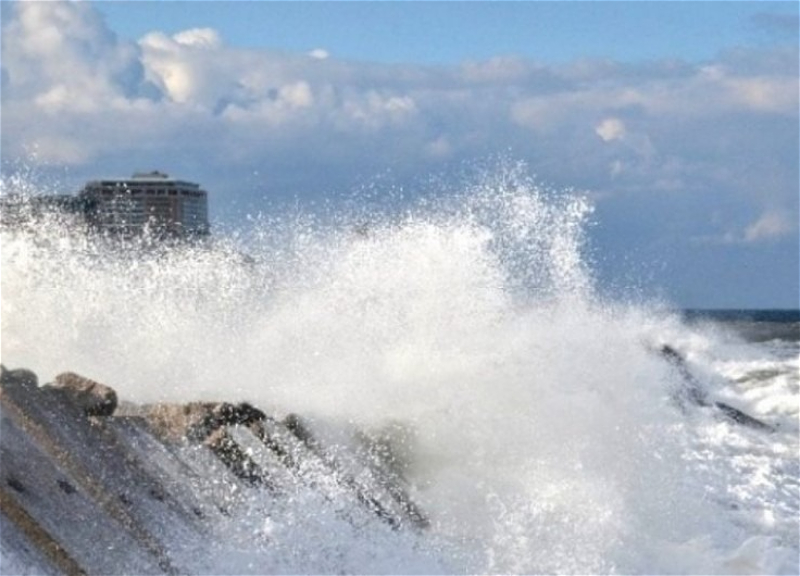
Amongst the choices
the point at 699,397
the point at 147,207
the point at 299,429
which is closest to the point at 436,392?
the point at 299,429

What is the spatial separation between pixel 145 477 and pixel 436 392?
5.47 meters

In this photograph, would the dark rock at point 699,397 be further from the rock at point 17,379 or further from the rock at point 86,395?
the rock at point 17,379

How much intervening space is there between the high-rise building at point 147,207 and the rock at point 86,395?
12.8 meters

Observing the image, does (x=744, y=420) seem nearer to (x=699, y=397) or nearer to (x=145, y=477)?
(x=699, y=397)

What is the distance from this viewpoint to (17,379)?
8820 millimetres

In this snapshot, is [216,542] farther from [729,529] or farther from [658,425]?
[658,425]

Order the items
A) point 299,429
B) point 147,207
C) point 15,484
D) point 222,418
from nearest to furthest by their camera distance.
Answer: point 15,484 < point 222,418 < point 299,429 < point 147,207

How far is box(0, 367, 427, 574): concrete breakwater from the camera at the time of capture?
7703 mm

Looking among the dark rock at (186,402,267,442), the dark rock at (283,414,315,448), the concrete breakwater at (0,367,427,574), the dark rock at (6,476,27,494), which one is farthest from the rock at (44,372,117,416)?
the dark rock at (283,414,315,448)

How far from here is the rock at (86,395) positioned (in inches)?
367

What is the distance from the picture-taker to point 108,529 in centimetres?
804

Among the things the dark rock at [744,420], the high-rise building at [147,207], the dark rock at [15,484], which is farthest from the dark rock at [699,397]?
the dark rock at [15,484]

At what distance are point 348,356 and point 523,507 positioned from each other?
382 centimetres

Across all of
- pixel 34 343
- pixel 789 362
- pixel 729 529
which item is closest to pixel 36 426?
pixel 34 343
